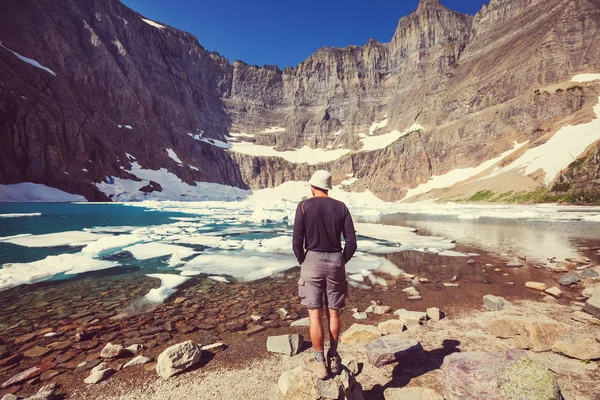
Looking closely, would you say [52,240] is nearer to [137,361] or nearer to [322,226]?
[137,361]

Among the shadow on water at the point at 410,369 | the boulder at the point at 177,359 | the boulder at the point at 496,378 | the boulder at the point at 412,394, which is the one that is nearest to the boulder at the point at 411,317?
the shadow on water at the point at 410,369

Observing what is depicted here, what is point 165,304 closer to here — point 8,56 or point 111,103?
point 8,56

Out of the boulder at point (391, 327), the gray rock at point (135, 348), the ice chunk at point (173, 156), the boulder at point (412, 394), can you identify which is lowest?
the boulder at point (391, 327)

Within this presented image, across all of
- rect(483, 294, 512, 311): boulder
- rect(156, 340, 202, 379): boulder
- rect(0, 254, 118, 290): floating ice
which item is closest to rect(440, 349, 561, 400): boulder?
rect(156, 340, 202, 379): boulder

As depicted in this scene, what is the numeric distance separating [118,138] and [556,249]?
429ft

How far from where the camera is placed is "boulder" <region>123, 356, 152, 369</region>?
472cm

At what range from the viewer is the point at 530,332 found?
496 cm

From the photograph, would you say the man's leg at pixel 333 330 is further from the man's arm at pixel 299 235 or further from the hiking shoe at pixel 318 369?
the man's arm at pixel 299 235

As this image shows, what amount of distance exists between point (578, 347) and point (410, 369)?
2560mm

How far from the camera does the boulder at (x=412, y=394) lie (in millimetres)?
3508

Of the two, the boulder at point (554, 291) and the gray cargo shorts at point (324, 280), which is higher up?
the gray cargo shorts at point (324, 280)

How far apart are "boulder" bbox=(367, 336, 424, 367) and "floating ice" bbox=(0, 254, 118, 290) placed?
11052 millimetres

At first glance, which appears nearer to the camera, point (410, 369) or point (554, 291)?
point (410, 369)

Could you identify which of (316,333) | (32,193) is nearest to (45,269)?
(316,333)
